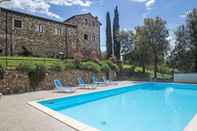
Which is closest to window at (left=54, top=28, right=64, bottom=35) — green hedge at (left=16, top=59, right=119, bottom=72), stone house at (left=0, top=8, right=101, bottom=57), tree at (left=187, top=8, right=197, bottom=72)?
stone house at (left=0, top=8, right=101, bottom=57)

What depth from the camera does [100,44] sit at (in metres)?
33.2

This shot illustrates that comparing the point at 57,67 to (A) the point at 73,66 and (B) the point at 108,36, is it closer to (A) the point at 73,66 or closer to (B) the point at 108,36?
(A) the point at 73,66

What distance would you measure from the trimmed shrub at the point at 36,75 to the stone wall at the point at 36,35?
34.8ft

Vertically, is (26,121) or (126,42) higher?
(126,42)

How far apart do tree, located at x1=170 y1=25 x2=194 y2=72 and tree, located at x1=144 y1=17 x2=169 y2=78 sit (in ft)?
3.52

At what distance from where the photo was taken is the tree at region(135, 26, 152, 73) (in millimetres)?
23172

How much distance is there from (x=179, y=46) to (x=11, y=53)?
1737 cm

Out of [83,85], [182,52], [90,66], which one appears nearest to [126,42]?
[182,52]

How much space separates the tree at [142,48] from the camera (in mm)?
23172

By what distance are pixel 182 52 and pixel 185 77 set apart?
13.7 ft

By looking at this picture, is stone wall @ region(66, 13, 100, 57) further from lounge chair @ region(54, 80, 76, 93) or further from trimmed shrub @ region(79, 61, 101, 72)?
lounge chair @ region(54, 80, 76, 93)

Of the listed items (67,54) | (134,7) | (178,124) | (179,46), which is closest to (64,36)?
(67,54)

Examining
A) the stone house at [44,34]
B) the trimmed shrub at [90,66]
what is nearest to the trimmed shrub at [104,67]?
the trimmed shrub at [90,66]

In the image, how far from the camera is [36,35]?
24297 millimetres
